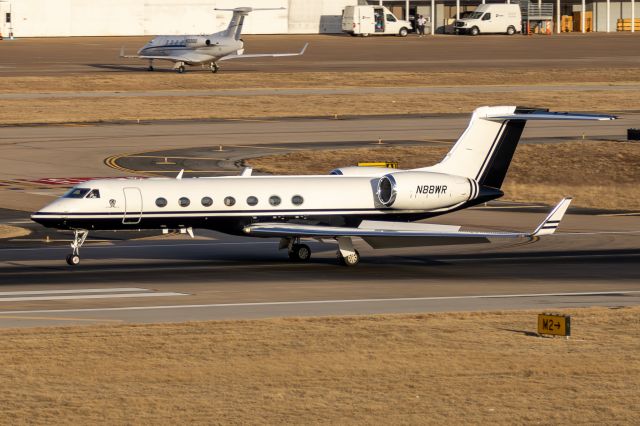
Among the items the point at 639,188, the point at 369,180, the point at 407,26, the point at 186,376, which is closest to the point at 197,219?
the point at 369,180

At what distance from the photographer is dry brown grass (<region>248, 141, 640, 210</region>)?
5800cm

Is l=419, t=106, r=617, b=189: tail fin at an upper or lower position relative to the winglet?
upper

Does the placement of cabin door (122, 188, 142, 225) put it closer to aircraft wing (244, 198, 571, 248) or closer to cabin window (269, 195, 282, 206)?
aircraft wing (244, 198, 571, 248)

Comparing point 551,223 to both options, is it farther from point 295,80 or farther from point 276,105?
point 295,80

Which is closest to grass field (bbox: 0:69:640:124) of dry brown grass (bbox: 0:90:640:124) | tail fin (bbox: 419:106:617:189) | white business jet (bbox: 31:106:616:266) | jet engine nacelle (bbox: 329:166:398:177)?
dry brown grass (bbox: 0:90:640:124)

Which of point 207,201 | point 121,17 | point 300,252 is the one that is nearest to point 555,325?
point 207,201

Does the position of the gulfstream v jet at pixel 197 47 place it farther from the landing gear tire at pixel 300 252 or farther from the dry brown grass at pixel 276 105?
the landing gear tire at pixel 300 252

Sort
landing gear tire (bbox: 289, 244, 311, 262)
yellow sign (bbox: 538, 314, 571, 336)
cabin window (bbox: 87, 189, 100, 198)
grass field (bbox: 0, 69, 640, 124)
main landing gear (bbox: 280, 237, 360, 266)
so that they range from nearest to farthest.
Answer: yellow sign (bbox: 538, 314, 571, 336) → cabin window (bbox: 87, 189, 100, 198) → main landing gear (bbox: 280, 237, 360, 266) → landing gear tire (bbox: 289, 244, 311, 262) → grass field (bbox: 0, 69, 640, 124)

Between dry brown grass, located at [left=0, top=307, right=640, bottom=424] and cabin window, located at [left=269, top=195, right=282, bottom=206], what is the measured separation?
9.43m

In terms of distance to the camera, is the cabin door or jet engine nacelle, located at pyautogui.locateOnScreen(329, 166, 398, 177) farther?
jet engine nacelle, located at pyautogui.locateOnScreen(329, 166, 398, 177)

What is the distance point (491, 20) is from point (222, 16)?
32.3 meters

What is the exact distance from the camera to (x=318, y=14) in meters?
163

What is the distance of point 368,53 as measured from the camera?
13125 cm

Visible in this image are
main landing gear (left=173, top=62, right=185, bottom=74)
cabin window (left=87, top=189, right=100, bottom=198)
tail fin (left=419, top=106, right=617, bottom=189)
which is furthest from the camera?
main landing gear (left=173, top=62, right=185, bottom=74)
